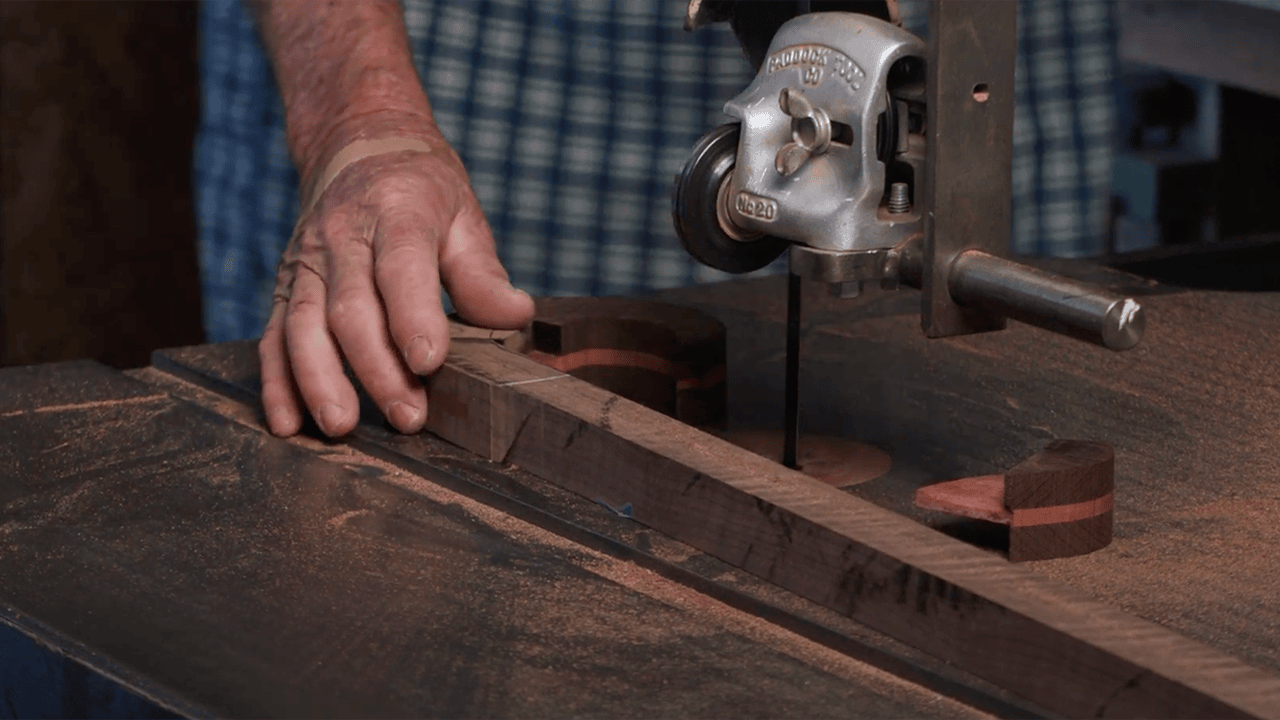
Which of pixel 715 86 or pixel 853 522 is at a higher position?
pixel 715 86

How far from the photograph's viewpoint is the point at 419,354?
3.46 ft

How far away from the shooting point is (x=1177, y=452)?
3.42ft

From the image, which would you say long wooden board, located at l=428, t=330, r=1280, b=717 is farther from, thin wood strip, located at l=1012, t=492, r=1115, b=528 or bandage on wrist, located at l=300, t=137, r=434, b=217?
bandage on wrist, located at l=300, t=137, r=434, b=217

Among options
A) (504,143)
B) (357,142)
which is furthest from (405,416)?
(504,143)

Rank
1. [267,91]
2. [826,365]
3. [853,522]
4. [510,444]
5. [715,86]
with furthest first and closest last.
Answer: [267,91]
[715,86]
[826,365]
[510,444]
[853,522]

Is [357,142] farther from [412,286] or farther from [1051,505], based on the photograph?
[1051,505]

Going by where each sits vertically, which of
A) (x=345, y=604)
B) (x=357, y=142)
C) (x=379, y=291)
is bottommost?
(x=345, y=604)

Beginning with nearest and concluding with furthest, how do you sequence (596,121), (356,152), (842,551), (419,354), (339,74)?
(842,551)
(419,354)
(356,152)
(339,74)
(596,121)

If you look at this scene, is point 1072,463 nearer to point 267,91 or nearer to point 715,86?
point 715,86

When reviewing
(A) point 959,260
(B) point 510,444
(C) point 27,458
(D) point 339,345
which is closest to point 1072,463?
(A) point 959,260

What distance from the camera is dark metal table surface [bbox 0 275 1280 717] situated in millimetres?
744

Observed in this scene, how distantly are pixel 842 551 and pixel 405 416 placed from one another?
38 centimetres

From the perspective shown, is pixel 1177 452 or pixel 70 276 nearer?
pixel 1177 452

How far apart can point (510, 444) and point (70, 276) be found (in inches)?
58.0
